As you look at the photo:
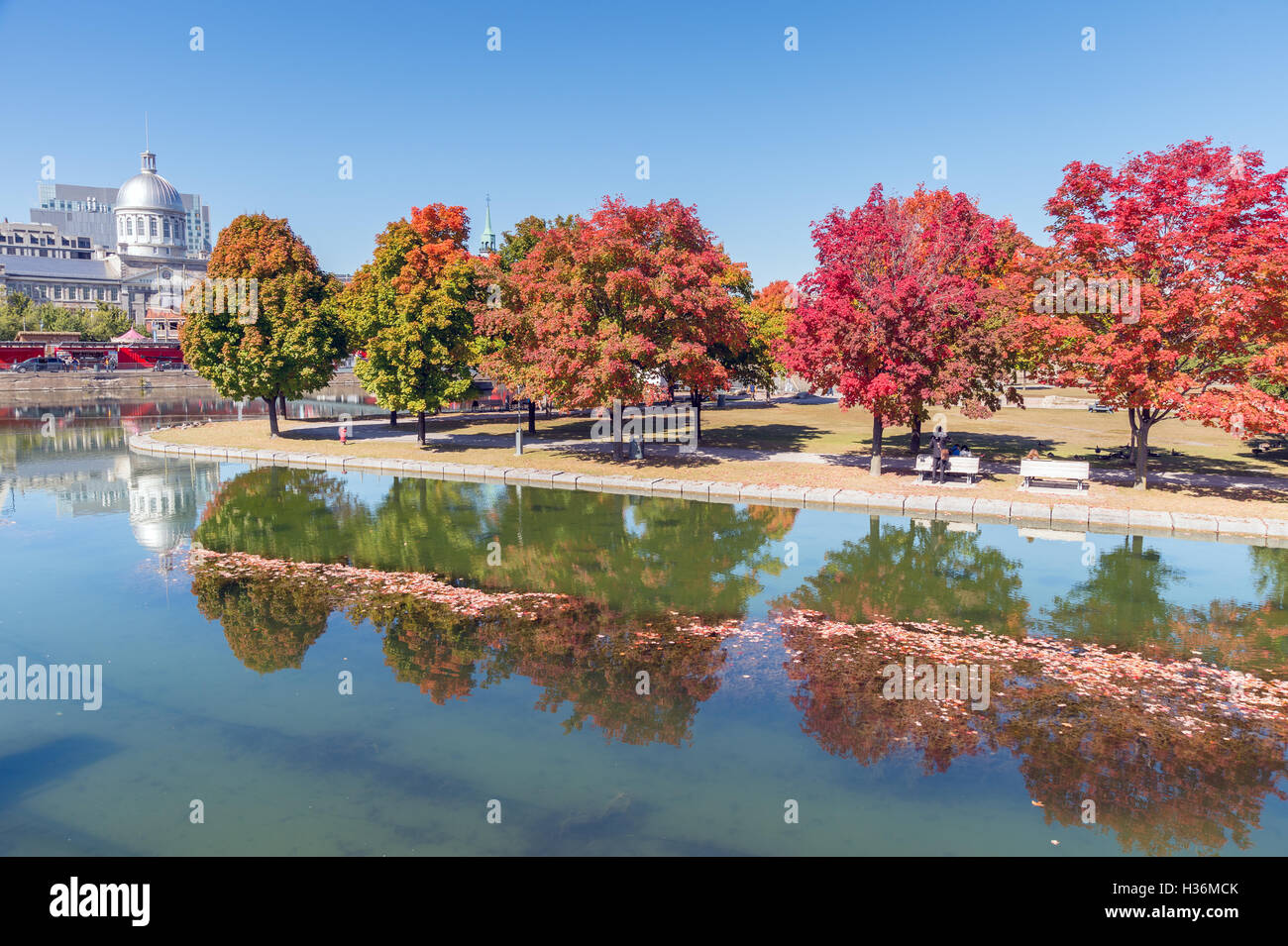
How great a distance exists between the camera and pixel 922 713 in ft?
35.6

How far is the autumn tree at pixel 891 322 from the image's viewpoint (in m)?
26.2

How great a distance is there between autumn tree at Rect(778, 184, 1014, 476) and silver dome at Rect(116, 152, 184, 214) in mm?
203265

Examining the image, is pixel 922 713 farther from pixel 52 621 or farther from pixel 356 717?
pixel 52 621

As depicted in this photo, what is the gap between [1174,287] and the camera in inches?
915

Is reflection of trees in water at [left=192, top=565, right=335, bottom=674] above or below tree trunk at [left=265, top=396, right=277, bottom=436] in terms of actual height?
below

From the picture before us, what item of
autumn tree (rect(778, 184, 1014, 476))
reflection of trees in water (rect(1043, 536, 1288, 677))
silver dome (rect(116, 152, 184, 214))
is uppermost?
silver dome (rect(116, 152, 184, 214))

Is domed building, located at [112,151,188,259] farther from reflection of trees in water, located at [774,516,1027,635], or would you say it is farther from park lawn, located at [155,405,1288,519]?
reflection of trees in water, located at [774,516,1027,635]

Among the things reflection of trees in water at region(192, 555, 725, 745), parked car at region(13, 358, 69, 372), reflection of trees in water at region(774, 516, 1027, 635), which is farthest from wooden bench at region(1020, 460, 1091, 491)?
parked car at region(13, 358, 69, 372)

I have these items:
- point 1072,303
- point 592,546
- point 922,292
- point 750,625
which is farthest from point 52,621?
point 1072,303

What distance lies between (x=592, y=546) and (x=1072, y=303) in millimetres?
16835

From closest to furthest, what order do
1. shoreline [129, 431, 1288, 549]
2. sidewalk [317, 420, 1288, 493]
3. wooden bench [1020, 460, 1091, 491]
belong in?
shoreline [129, 431, 1288, 549], wooden bench [1020, 460, 1091, 491], sidewalk [317, 420, 1288, 493]

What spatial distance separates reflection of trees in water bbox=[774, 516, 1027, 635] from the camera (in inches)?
596

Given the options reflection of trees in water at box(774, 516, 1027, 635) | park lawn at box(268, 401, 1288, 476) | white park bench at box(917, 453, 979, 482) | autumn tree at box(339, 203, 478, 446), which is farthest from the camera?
autumn tree at box(339, 203, 478, 446)

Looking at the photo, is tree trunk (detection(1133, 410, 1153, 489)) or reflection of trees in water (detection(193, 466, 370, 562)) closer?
reflection of trees in water (detection(193, 466, 370, 562))
